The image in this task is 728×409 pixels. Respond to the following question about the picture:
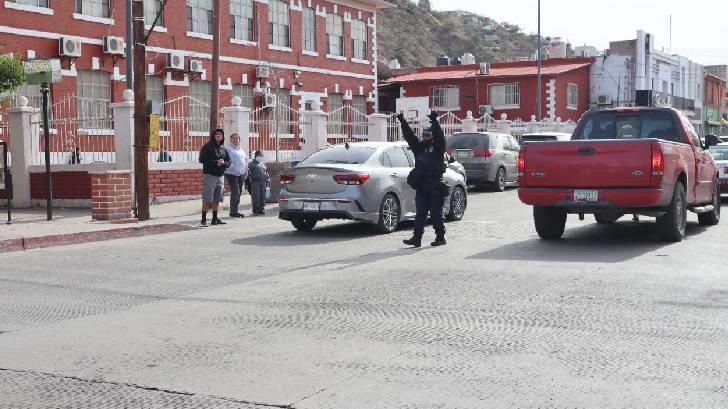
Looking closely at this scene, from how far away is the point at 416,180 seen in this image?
1335 centimetres

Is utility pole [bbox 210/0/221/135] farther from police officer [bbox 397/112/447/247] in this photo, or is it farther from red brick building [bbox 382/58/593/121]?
red brick building [bbox 382/58/593/121]

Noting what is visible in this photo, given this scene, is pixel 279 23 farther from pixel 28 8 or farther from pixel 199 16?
pixel 28 8

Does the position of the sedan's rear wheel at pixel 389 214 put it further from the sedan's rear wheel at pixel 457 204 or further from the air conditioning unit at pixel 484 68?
the air conditioning unit at pixel 484 68

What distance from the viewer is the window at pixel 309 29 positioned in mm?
37688

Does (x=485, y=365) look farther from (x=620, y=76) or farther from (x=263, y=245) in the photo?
(x=620, y=76)

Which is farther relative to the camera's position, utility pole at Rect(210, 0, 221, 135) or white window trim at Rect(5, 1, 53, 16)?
white window trim at Rect(5, 1, 53, 16)

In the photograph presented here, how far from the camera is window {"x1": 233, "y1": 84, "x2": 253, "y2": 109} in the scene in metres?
34.2

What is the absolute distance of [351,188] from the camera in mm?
14766

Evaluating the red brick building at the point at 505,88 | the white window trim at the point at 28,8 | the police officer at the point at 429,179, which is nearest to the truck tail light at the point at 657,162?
the police officer at the point at 429,179

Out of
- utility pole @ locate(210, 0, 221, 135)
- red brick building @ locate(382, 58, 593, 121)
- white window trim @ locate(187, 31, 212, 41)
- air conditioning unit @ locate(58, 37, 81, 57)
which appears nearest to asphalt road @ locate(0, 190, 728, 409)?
utility pole @ locate(210, 0, 221, 135)

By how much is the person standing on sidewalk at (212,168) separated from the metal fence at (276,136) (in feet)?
23.9

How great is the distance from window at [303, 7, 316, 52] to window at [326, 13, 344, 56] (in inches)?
41.8

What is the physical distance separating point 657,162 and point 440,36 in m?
103

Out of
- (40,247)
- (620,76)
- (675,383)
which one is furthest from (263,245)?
(620,76)
